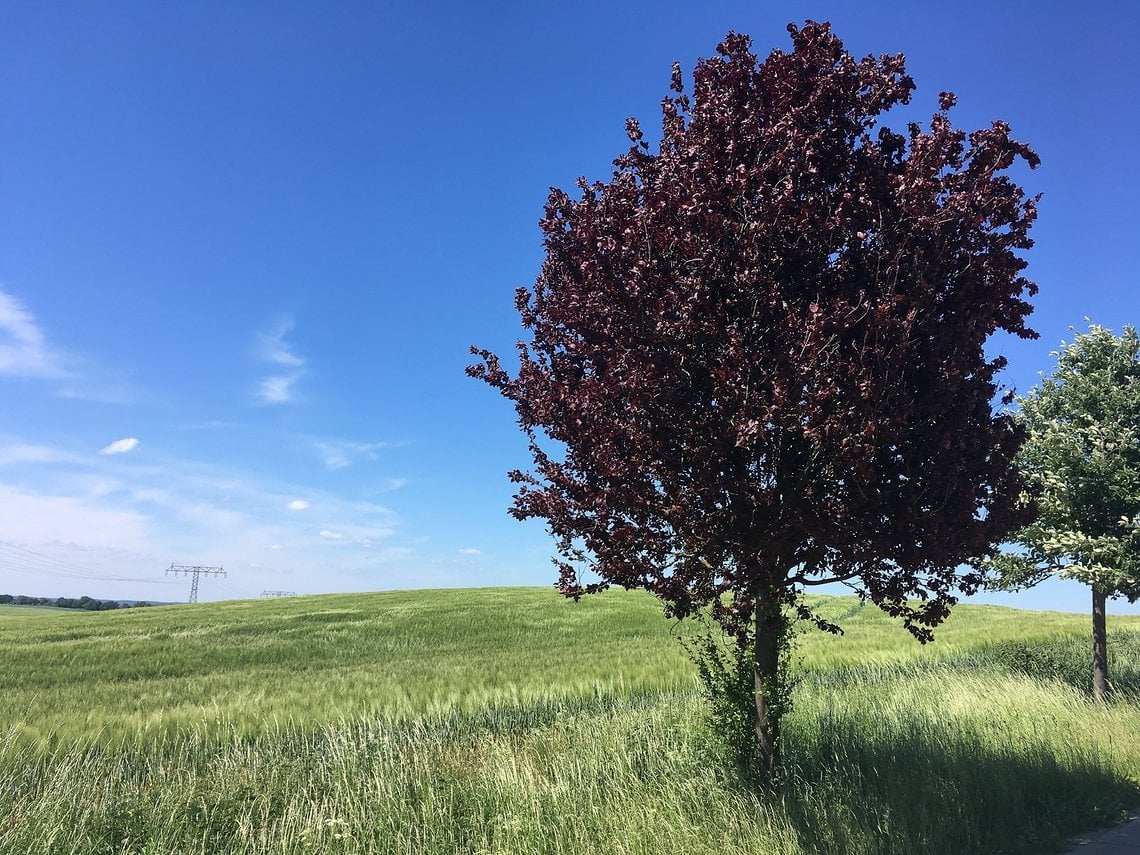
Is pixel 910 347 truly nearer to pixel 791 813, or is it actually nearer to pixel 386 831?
pixel 791 813

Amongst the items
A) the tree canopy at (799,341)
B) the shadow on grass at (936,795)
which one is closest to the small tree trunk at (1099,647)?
the shadow on grass at (936,795)

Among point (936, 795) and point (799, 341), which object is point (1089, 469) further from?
point (799, 341)

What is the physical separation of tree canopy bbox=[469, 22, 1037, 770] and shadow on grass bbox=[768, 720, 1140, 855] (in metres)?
1.96

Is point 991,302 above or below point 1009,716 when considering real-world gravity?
above

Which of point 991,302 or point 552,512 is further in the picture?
point 552,512

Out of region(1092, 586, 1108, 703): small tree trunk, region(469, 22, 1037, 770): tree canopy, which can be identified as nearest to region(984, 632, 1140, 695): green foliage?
region(1092, 586, 1108, 703): small tree trunk

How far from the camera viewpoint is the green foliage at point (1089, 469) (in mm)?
13375

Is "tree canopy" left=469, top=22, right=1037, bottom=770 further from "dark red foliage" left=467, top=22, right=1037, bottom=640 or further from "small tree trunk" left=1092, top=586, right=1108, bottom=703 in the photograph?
"small tree trunk" left=1092, top=586, right=1108, bottom=703

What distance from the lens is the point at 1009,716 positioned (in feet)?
36.1

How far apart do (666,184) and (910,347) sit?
268 cm

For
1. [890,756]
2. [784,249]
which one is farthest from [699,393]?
[890,756]

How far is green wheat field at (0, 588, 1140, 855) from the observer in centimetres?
631

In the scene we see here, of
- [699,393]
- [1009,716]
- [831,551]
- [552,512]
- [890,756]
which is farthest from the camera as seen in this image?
[1009,716]

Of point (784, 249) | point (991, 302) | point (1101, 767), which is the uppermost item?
point (784, 249)
